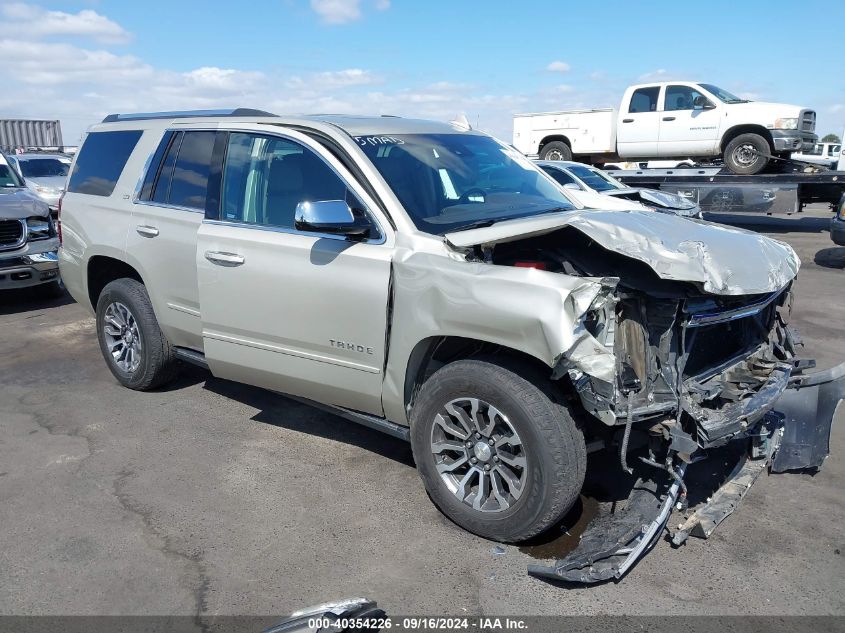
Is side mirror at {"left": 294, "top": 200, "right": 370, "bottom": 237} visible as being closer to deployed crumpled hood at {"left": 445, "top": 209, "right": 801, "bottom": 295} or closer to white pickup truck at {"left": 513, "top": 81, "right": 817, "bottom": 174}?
deployed crumpled hood at {"left": 445, "top": 209, "right": 801, "bottom": 295}

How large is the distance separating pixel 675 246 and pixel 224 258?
103 inches

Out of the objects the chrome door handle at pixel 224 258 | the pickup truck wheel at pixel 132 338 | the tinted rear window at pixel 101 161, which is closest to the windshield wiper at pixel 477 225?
the chrome door handle at pixel 224 258

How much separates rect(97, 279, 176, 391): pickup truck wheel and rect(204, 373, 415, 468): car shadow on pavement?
1.75ft

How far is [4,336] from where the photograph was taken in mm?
7758

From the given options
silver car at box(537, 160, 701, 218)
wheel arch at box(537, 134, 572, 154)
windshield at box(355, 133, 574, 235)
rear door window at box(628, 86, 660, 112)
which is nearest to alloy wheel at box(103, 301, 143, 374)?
windshield at box(355, 133, 574, 235)

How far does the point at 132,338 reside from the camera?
5.60 m

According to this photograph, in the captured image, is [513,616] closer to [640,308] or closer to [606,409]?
[606,409]

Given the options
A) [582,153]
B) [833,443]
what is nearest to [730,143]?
[582,153]

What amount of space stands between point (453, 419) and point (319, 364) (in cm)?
93

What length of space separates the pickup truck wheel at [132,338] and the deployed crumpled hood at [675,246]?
9.23 ft

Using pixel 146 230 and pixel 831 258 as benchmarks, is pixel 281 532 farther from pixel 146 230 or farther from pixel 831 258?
pixel 831 258

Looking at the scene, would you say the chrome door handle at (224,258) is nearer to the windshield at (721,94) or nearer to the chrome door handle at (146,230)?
the chrome door handle at (146,230)

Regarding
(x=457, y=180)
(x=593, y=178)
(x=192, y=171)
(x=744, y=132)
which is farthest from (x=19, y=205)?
(x=744, y=132)

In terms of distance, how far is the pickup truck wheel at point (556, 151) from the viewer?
18.2 meters
